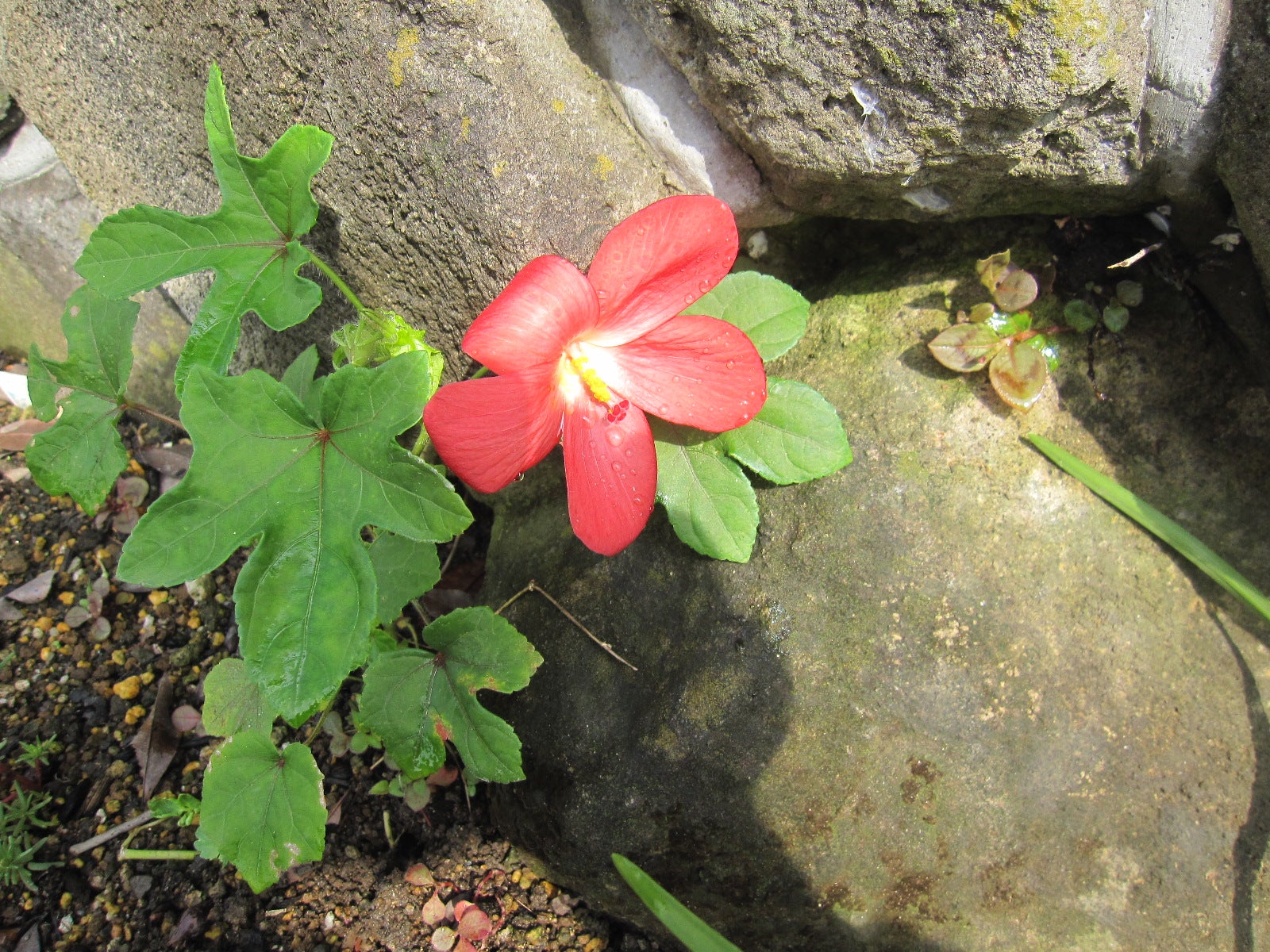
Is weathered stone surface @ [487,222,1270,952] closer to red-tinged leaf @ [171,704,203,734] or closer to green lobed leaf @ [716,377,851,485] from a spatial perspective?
green lobed leaf @ [716,377,851,485]

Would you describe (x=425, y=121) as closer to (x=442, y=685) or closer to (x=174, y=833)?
(x=442, y=685)

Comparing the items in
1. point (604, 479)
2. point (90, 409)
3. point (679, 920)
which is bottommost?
point (679, 920)

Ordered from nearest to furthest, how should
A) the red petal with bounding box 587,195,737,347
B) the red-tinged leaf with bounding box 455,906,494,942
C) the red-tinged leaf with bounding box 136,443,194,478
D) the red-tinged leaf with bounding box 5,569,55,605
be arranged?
the red petal with bounding box 587,195,737,347
the red-tinged leaf with bounding box 455,906,494,942
the red-tinged leaf with bounding box 5,569,55,605
the red-tinged leaf with bounding box 136,443,194,478

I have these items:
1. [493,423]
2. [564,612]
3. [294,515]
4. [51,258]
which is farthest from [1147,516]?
[51,258]

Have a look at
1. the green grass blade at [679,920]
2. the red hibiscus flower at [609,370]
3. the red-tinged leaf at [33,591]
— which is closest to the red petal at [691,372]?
the red hibiscus flower at [609,370]

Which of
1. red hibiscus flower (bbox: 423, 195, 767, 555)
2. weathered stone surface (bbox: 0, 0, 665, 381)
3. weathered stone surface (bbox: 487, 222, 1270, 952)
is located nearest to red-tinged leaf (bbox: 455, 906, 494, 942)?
weathered stone surface (bbox: 487, 222, 1270, 952)

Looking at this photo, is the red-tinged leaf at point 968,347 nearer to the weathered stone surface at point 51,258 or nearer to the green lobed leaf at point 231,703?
the green lobed leaf at point 231,703
